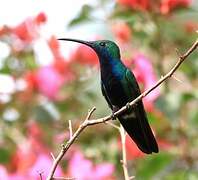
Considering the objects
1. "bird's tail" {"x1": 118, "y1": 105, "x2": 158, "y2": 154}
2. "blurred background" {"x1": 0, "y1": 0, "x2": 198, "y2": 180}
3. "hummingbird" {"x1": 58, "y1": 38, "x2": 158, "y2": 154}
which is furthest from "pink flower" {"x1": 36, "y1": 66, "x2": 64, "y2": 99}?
"bird's tail" {"x1": 118, "y1": 105, "x2": 158, "y2": 154}

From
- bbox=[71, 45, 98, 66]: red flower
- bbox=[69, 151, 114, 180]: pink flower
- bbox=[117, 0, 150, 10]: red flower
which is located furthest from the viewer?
bbox=[71, 45, 98, 66]: red flower

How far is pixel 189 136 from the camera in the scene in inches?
101

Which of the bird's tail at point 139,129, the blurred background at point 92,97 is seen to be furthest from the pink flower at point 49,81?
the bird's tail at point 139,129

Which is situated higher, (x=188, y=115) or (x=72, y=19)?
(x=72, y=19)

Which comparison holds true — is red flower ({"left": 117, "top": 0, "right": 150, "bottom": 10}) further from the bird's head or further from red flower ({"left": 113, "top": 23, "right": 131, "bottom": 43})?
the bird's head

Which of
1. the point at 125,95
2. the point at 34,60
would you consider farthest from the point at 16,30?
the point at 125,95

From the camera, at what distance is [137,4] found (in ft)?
8.48

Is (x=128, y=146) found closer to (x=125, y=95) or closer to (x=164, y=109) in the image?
(x=164, y=109)

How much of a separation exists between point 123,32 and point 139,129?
4.20 feet

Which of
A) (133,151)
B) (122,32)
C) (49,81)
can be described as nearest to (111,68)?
(133,151)

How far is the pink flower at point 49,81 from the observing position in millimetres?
2890

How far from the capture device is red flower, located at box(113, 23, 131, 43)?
9.11 feet

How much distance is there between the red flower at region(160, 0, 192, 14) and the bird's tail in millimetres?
1048

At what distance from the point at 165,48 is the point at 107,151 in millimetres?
474
